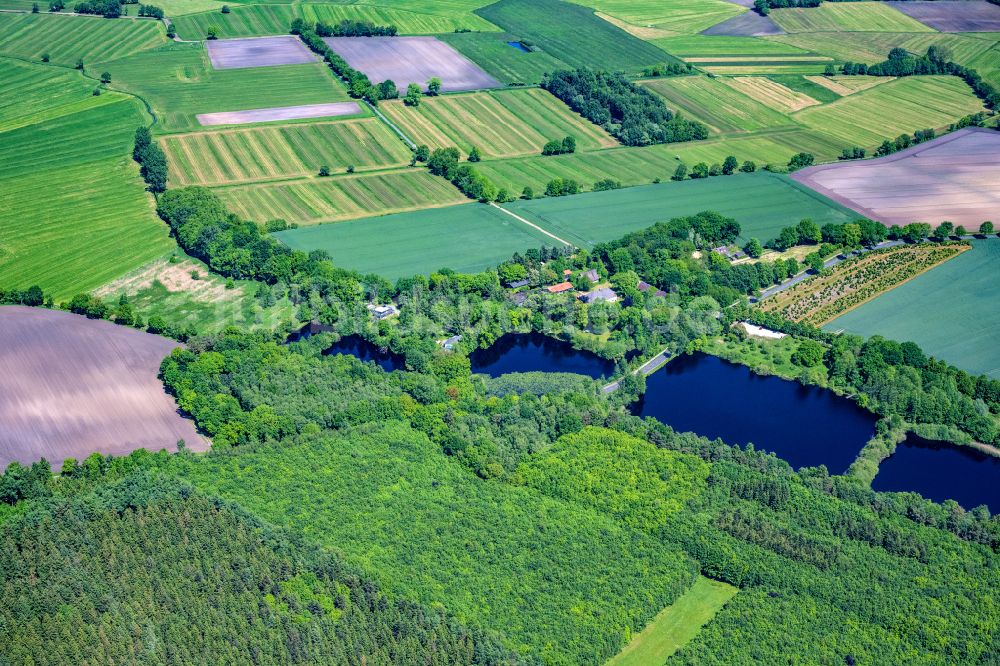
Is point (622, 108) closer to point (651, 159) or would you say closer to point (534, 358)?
point (651, 159)

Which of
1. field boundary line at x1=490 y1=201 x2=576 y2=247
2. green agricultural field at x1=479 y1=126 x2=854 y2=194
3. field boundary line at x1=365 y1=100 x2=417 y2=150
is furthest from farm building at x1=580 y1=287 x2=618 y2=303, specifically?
field boundary line at x1=365 y1=100 x2=417 y2=150

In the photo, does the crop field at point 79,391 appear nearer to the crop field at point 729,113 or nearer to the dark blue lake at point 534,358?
the dark blue lake at point 534,358

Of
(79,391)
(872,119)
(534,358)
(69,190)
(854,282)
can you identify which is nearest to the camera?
(79,391)

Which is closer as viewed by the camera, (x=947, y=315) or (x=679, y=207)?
(x=947, y=315)

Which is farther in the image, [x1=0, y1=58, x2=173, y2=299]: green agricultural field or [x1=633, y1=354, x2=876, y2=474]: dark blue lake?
[x1=0, y1=58, x2=173, y2=299]: green agricultural field

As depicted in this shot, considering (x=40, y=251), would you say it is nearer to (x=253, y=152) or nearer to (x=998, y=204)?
(x=253, y=152)

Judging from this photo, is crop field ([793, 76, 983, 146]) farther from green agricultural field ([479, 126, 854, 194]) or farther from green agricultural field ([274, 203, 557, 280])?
green agricultural field ([274, 203, 557, 280])

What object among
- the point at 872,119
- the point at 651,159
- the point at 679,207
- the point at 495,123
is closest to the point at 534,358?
the point at 679,207
